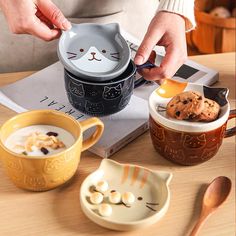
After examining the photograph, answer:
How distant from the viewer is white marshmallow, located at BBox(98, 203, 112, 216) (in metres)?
0.72

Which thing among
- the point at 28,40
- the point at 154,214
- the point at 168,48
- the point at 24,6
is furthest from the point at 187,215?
the point at 28,40

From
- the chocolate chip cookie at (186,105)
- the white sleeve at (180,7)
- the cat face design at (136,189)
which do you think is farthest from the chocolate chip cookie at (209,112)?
the white sleeve at (180,7)

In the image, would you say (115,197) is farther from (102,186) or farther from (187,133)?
(187,133)

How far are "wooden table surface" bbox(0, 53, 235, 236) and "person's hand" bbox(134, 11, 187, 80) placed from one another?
13cm

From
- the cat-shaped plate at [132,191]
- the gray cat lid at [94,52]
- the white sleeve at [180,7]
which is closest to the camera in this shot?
the cat-shaped plate at [132,191]

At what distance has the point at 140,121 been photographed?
915mm

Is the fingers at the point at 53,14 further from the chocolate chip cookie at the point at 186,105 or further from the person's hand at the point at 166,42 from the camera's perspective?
the chocolate chip cookie at the point at 186,105

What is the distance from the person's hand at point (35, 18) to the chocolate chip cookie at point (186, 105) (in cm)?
25

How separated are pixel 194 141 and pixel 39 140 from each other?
0.75 feet

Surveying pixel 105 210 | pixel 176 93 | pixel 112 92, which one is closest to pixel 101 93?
pixel 112 92

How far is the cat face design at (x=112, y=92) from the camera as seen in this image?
34.7 inches

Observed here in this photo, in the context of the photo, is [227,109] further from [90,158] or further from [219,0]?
[219,0]

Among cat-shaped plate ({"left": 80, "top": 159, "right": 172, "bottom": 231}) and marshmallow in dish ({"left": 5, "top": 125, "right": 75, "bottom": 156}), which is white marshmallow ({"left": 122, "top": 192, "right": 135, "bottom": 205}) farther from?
marshmallow in dish ({"left": 5, "top": 125, "right": 75, "bottom": 156})

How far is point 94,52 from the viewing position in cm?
91
